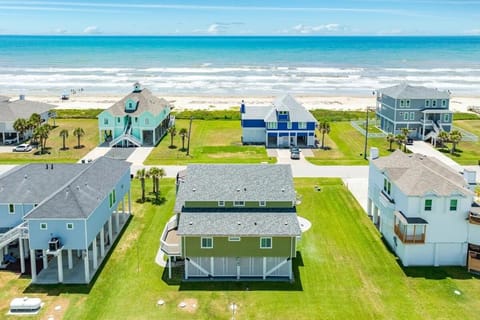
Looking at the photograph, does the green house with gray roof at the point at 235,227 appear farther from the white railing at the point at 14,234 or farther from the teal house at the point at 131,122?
the teal house at the point at 131,122

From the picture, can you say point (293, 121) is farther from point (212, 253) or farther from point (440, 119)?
point (212, 253)

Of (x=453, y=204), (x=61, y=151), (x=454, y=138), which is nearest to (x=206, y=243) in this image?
(x=453, y=204)

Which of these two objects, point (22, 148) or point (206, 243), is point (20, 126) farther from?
point (206, 243)

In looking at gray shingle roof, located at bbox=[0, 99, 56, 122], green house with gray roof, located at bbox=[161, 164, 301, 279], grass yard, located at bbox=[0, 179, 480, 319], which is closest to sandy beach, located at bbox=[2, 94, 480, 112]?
gray shingle roof, located at bbox=[0, 99, 56, 122]

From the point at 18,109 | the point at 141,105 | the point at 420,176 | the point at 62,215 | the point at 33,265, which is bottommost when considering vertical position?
the point at 33,265

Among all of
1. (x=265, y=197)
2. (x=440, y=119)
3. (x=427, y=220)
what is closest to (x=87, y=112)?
(x=440, y=119)

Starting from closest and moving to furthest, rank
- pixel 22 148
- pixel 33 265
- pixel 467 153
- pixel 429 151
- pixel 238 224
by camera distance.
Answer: pixel 33 265 → pixel 238 224 → pixel 467 153 → pixel 22 148 → pixel 429 151

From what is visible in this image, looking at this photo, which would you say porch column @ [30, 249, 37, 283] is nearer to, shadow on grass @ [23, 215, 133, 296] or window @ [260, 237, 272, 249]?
shadow on grass @ [23, 215, 133, 296]

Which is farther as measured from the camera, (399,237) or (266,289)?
(399,237)
